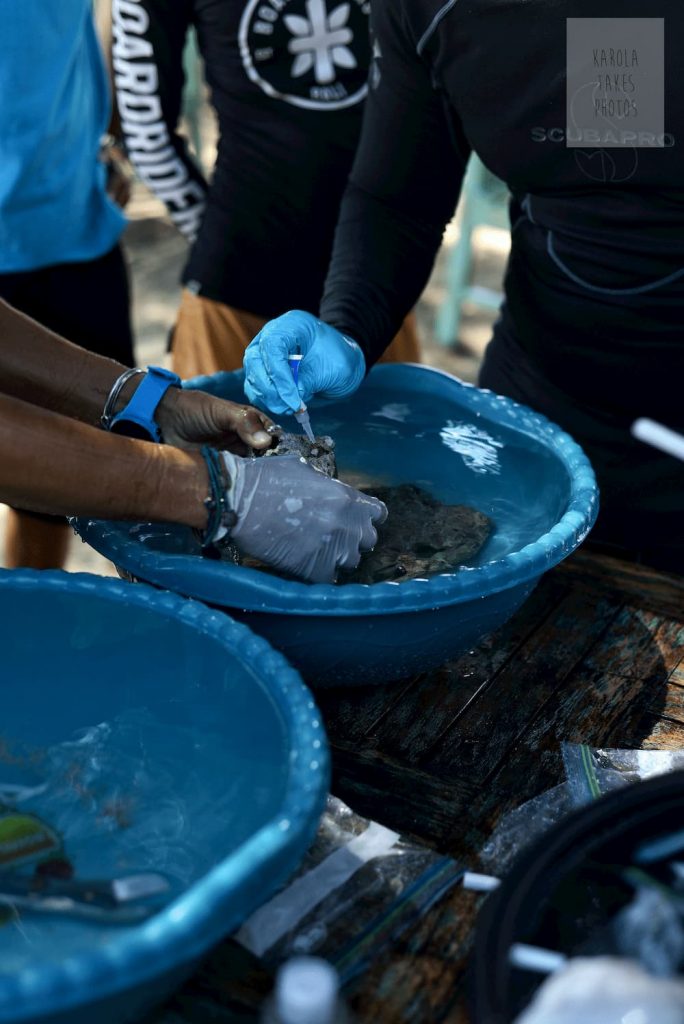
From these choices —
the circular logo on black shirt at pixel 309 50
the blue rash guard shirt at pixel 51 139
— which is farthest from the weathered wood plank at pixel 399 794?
the circular logo on black shirt at pixel 309 50

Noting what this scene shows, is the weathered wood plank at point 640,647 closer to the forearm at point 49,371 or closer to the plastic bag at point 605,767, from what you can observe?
the plastic bag at point 605,767

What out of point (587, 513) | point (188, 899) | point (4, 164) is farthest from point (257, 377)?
point (4, 164)

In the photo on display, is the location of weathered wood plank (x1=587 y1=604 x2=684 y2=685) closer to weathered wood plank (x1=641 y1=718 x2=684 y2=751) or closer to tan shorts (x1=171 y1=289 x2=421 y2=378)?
weathered wood plank (x1=641 y1=718 x2=684 y2=751)

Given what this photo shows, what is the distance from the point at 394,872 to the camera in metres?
1.06

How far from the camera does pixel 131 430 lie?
60.7 inches

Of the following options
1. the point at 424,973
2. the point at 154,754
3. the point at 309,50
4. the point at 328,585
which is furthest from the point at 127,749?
the point at 309,50

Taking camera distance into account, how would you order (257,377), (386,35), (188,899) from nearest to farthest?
(188,899) → (257,377) → (386,35)

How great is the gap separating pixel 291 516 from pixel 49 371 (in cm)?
47

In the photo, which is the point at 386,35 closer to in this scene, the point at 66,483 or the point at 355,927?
the point at 66,483

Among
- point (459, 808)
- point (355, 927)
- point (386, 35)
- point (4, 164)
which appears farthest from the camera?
point (4, 164)

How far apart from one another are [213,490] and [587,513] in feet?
1.61

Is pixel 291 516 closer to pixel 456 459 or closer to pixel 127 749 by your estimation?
pixel 127 749

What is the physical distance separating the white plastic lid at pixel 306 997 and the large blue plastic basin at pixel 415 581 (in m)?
0.50

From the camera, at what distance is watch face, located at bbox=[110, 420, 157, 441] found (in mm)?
1529
